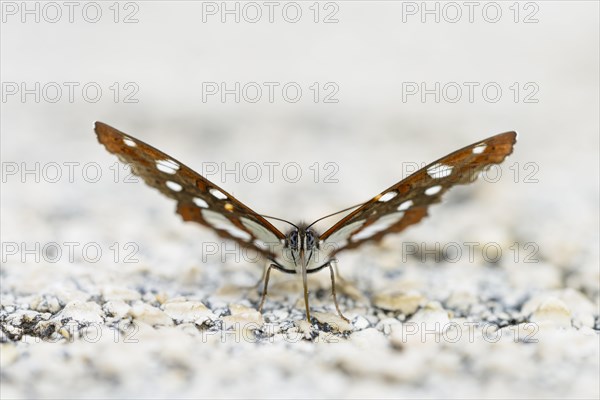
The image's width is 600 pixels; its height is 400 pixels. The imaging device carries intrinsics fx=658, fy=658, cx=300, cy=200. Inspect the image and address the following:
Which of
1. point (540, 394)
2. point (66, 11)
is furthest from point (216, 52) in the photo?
point (540, 394)

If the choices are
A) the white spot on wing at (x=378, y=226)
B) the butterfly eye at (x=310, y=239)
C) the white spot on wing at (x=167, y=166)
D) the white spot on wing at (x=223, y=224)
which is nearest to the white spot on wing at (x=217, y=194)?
Result: the white spot on wing at (x=167, y=166)

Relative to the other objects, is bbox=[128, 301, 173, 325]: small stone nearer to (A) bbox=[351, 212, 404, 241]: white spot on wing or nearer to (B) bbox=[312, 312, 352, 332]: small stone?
(B) bbox=[312, 312, 352, 332]: small stone

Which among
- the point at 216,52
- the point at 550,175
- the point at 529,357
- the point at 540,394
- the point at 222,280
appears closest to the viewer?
the point at 540,394

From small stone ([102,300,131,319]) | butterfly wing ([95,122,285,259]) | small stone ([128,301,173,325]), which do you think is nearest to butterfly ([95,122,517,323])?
butterfly wing ([95,122,285,259])

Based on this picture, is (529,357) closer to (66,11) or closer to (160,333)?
(160,333)

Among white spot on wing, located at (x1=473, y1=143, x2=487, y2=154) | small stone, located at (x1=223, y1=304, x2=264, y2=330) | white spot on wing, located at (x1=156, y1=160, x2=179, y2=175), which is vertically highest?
white spot on wing, located at (x1=473, y1=143, x2=487, y2=154)

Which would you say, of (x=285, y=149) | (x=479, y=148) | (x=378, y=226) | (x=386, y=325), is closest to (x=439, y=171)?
(x=479, y=148)

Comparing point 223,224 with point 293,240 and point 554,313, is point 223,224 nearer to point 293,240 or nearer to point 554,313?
point 293,240
